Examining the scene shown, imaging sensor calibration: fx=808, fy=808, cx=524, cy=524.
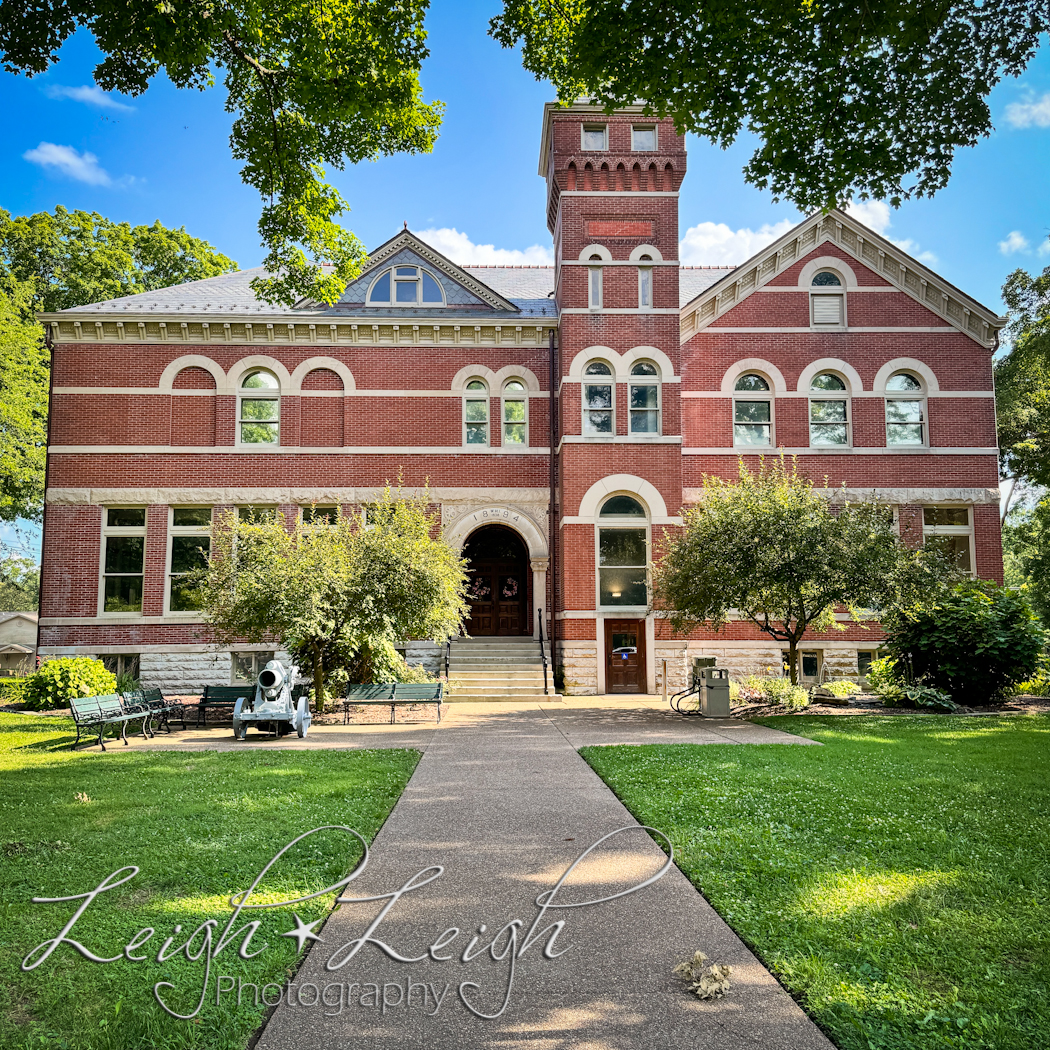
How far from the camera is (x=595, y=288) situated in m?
21.4

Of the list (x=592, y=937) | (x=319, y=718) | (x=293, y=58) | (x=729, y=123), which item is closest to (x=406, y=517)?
(x=319, y=718)

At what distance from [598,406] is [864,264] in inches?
345

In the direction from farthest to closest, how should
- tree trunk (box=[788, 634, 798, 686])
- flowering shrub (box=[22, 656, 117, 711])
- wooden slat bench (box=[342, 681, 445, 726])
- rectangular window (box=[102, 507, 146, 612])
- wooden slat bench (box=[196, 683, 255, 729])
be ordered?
rectangular window (box=[102, 507, 146, 612]), flowering shrub (box=[22, 656, 117, 711]), tree trunk (box=[788, 634, 798, 686]), wooden slat bench (box=[342, 681, 445, 726]), wooden slat bench (box=[196, 683, 255, 729])

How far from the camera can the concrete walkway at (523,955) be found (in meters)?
3.39

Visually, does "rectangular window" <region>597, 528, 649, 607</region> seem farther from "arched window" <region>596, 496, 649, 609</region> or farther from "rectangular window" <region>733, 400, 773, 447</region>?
"rectangular window" <region>733, 400, 773, 447</region>

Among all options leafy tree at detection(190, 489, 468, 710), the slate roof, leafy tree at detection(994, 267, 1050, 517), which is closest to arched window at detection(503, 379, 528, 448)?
the slate roof

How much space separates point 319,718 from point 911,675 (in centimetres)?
1242

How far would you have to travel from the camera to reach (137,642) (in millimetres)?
20688

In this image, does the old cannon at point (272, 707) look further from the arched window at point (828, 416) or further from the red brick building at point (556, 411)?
the arched window at point (828, 416)

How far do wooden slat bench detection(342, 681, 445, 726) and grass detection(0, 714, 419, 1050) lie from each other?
4262 mm

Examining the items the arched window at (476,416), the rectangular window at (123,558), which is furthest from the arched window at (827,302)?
the rectangular window at (123,558)

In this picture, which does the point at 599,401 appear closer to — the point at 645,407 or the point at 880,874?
the point at 645,407

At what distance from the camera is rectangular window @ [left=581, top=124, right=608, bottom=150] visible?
21.5 metres

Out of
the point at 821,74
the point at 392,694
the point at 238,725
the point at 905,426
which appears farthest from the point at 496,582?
the point at 821,74
